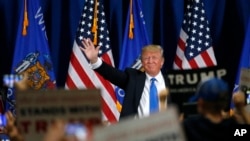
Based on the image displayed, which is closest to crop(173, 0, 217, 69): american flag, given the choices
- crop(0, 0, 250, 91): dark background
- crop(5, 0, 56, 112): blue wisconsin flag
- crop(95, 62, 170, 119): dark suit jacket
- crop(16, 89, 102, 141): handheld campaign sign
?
crop(0, 0, 250, 91): dark background

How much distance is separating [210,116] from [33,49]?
4734mm

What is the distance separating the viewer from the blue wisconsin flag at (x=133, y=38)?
24.0ft

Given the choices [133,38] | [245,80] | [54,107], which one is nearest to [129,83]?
[245,80]

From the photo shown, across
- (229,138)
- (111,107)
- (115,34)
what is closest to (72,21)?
(115,34)

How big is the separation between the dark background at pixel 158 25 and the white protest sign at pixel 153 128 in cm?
559

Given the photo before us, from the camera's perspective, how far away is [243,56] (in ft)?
Result: 24.5

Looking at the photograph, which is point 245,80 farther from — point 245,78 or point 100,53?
point 100,53

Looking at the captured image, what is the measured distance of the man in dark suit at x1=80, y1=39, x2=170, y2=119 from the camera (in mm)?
5090

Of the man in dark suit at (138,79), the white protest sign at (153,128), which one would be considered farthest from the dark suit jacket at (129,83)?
the white protest sign at (153,128)

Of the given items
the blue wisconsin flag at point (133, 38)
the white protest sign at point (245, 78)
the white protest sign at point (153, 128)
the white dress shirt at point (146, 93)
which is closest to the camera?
the white protest sign at point (153, 128)

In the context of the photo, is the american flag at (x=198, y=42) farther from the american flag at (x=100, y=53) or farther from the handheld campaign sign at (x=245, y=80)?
the handheld campaign sign at (x=245, y=80)

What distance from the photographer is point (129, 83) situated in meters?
5.19

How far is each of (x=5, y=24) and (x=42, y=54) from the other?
2.23ft

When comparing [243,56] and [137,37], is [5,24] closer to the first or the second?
[137,37]
